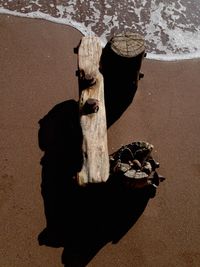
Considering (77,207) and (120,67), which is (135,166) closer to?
(77,207)

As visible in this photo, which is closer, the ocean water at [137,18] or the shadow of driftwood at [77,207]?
the shadow of driftwood at [77,207]

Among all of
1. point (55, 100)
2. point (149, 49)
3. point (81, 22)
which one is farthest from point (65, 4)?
point (55, 100)

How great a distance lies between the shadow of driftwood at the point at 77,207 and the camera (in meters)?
5.68

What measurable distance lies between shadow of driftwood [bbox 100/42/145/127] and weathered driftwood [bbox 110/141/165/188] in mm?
1189

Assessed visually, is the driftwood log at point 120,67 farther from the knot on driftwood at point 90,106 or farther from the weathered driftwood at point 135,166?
the weathered driftwood at point 135,166

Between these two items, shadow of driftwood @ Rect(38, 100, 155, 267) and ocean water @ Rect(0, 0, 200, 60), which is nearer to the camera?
shadow of driftwood @ Rect(38, 100, 155, 267)

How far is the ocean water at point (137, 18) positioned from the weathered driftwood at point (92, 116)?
7.09 ft

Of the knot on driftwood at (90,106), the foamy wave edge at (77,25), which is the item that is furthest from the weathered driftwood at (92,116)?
the foamy wave edge at (77,25)

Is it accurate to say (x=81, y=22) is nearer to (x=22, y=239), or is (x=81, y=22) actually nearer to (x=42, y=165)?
(x=42, y=165)

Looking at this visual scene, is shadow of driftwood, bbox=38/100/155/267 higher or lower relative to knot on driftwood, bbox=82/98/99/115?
lower

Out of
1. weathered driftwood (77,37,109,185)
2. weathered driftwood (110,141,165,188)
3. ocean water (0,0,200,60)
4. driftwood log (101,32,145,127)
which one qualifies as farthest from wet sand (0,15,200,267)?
weathered driftwood (77,37,109,185)

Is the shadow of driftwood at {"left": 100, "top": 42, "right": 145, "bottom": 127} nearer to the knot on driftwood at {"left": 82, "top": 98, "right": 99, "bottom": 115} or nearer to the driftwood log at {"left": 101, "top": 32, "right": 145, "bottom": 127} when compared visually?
the driftwood log at {"left": 101, "top": 32, "right": 145, "bottom": 127}

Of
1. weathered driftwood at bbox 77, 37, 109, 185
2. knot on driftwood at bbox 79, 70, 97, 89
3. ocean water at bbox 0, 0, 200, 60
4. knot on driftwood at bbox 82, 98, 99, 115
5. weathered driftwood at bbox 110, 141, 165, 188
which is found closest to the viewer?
weathered driftwood at bbox 77, 37, 109, 185

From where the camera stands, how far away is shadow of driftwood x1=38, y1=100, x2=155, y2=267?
568 centimetres
